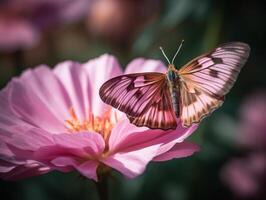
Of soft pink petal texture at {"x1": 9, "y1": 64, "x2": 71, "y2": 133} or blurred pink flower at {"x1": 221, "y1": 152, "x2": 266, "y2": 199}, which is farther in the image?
blurred pink flower at {"x1": 221, "y1": 152, "x2": 266, "y2": 199}

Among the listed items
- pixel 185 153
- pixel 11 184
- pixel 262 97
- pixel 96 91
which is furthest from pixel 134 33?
pixel 185 153

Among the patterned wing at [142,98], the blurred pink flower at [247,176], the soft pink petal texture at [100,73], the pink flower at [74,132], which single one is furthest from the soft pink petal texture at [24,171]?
the blurred pink flower at [247,176]

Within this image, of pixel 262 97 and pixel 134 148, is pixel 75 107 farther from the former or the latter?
pixel 262 97

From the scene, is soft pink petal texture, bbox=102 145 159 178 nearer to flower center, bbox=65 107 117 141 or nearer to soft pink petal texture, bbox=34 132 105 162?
soft pink petal texture, bbox=34 132 105 162

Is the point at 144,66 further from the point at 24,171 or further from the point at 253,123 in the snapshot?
the point at 253,123

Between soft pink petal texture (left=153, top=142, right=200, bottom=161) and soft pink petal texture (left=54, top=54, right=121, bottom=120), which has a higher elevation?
soft pink petal texture (left=54, top=54, right=121, bottom=120)

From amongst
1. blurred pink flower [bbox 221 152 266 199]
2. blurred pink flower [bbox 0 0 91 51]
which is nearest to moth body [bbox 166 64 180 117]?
blurred pink flower [bbox 221 152 266 199]

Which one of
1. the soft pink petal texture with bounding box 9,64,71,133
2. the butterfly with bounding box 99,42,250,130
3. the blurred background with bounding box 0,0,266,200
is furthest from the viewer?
the blurred background with bounding box 0,0,266,200
